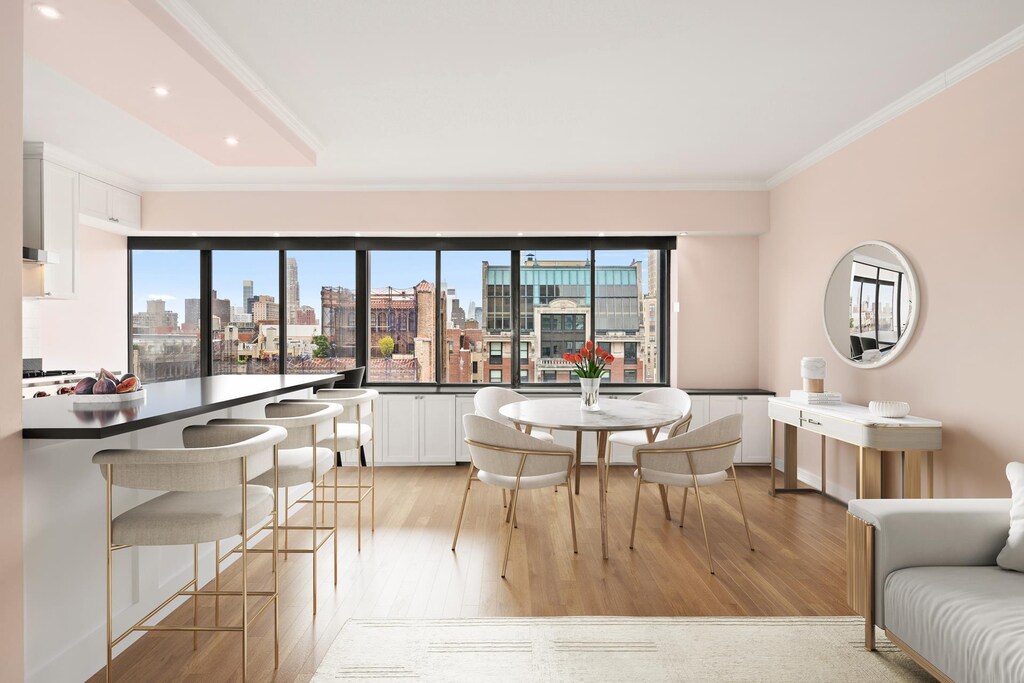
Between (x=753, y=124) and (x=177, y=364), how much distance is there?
5.72 m

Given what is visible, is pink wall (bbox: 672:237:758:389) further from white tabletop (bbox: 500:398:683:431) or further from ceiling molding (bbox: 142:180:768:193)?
white tabletop (bbox: 500:398:683:431)

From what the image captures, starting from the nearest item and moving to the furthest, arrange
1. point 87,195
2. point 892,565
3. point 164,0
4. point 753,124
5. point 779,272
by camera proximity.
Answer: point 892,565 → point 164,0 → point 753,124 → point 87,195 → point 779,272

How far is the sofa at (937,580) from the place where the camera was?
1694mm

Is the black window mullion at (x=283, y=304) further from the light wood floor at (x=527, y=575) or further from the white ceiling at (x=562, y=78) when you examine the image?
the light wood floor at (x=527, y=575)

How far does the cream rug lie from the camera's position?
2.05 metres

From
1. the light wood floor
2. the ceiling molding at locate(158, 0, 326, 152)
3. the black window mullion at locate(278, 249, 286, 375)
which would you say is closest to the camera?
the light wood floor

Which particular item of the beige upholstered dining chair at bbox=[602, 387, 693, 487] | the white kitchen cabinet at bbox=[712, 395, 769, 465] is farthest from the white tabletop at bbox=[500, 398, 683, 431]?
the white kitchen cabinet at bbox=[712, 395, 769, 465]

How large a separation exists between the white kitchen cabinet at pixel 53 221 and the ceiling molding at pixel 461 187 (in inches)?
34.8

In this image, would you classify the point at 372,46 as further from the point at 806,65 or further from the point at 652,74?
the point at 806,65

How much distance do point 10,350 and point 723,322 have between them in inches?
207

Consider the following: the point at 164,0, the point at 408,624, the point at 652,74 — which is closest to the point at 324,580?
the point at 408,624

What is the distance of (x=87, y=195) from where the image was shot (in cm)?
463

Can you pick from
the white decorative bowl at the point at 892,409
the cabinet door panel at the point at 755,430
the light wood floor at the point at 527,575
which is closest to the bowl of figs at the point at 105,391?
the light wood floor at the point at 527,575

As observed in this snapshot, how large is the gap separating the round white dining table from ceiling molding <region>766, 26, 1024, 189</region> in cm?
231
